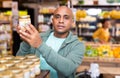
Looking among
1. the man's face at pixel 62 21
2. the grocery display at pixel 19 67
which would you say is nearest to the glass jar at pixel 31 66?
the grocery display at pixel 19 67

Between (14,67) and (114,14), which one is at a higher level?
(14,67)

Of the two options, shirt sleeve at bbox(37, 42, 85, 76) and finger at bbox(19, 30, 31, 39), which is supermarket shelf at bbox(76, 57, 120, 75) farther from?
finger at bbox(19, 30, 31, 39)

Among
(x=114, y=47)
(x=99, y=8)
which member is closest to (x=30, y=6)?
(x=99, y=8)

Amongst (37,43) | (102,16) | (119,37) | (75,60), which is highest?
(37,43)

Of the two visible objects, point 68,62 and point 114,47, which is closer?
point 68,62

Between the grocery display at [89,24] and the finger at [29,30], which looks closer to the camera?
the finger at [29,30]

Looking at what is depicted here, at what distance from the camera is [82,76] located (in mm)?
4898

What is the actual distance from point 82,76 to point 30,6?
7802 millimetres

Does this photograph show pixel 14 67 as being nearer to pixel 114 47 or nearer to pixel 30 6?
pixel 114 47

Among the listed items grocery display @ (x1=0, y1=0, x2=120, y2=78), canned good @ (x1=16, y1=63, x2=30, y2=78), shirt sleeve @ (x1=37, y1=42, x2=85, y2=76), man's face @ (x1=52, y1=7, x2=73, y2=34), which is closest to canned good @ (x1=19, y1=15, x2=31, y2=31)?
shirt sleeve @ (x1=37, y1=42, x2=85, y2=76)

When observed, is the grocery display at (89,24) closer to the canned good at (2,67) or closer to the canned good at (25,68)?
the canned good at (25,68)

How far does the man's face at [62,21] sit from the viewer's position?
11.8ft

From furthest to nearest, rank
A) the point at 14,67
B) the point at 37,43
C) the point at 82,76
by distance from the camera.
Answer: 1. the point at 82,76
2. the point at 37,43
3. the point at 14,67

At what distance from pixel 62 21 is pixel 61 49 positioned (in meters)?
0.30
